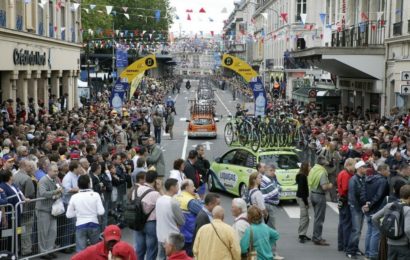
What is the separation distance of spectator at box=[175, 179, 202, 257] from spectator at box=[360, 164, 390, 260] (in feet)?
10.8

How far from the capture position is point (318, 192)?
516 inches

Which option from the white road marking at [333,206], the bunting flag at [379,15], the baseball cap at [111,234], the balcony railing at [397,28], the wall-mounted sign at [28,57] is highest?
the bunting flag at [379,15]

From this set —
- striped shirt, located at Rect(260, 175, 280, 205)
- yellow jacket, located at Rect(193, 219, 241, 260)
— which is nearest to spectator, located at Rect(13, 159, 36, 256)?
striped shirt, located at Rect(260, 175, 280, 205)

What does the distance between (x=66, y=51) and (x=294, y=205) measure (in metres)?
30.4

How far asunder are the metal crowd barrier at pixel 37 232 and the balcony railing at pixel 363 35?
25.0 m

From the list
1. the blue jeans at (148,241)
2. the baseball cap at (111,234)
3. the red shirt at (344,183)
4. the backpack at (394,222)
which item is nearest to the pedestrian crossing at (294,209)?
the red shirt at (344,183)

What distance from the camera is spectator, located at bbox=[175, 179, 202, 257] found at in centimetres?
997

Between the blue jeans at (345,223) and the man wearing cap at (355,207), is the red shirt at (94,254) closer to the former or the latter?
the man wearing cap at (355,207)

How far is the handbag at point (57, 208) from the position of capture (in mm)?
11953

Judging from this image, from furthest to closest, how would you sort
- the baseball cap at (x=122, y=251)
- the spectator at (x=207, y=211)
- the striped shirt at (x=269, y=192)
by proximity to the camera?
the striped shirt at (x=269, y=192) < the spectator at (x=207, y=211) < the baseball cap at (x=122, y=251)

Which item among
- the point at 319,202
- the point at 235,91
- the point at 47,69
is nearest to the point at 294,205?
the point at 319,202

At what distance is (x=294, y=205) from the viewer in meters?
17.6

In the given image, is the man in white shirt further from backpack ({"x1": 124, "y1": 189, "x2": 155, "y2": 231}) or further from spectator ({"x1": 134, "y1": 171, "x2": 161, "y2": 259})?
spectator ({"x1": 134, "y1": 171, "x2": 161, "y2": 259})

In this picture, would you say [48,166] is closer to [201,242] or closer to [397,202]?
[201,242]
